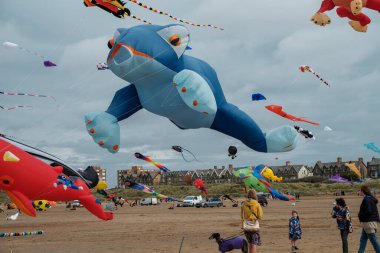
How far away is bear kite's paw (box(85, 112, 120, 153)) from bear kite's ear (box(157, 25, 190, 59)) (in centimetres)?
229

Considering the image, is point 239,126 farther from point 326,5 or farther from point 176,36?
point 326,5

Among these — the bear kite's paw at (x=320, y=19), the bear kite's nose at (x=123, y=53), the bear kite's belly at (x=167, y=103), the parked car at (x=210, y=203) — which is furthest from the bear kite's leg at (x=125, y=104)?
the parked car at (x=210, y=203)

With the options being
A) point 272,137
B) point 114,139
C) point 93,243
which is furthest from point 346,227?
point 93,243

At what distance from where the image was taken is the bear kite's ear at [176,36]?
9328mm

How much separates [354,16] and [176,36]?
3.54 m

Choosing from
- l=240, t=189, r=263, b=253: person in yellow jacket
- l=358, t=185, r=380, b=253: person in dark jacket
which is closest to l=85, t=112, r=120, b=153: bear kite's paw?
l=240, t=189, r=263, b=253: person in yellow jacket

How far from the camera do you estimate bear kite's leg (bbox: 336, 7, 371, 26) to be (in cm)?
724

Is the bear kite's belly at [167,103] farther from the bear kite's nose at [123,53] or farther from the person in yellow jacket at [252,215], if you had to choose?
the person in yellow jacket at [252,215]

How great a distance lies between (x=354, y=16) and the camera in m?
7.24

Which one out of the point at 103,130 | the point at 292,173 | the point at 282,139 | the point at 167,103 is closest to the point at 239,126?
the point at 282,139

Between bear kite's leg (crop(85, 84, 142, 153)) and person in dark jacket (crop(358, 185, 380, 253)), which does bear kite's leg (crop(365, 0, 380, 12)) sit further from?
bear kite's leg (crop(85, 84, 142, 153))

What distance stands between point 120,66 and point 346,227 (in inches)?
261

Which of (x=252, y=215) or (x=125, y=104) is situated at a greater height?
(x=125, y=104)

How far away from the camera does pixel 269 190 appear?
1432 centimetres
